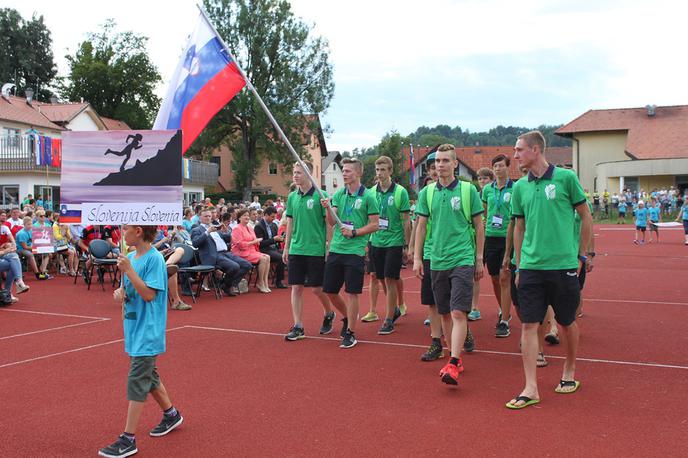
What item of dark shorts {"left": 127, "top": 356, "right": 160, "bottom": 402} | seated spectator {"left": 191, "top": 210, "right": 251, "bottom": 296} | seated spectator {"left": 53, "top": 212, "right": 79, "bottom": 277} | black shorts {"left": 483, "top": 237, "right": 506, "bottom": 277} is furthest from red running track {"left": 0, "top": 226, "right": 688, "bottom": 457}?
seated spectator {"left": 53, "top": 212, "right": 79, "bottom": 277}

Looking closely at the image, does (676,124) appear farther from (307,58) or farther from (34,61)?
(34,61)

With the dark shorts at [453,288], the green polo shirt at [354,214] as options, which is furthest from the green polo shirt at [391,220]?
the dark shorts at [453,288]

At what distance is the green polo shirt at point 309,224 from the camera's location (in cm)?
821

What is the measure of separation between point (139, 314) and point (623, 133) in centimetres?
6461

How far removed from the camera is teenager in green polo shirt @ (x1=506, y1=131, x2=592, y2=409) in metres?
5.48

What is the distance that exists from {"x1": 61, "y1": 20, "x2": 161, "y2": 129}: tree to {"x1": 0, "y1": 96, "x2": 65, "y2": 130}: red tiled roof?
18.6 metres

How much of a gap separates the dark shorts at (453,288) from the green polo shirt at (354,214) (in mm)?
1591

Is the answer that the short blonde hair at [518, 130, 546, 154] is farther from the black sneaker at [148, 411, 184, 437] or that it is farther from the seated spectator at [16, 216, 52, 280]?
the seated spectator at [16, 216, 52, 280]

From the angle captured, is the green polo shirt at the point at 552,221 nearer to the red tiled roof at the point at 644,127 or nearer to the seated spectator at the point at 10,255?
the seated spectator at the point at 10,255

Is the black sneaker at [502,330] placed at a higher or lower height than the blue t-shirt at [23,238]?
lower

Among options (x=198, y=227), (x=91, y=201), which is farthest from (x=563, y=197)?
(x=198, y=227)

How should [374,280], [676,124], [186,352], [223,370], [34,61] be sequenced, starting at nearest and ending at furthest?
[223,370] → [186,352] → [374,280] → [676,124] → [34,61]

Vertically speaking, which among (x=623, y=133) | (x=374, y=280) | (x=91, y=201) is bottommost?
(x=374, y=280)

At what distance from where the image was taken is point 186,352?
7.66 m
